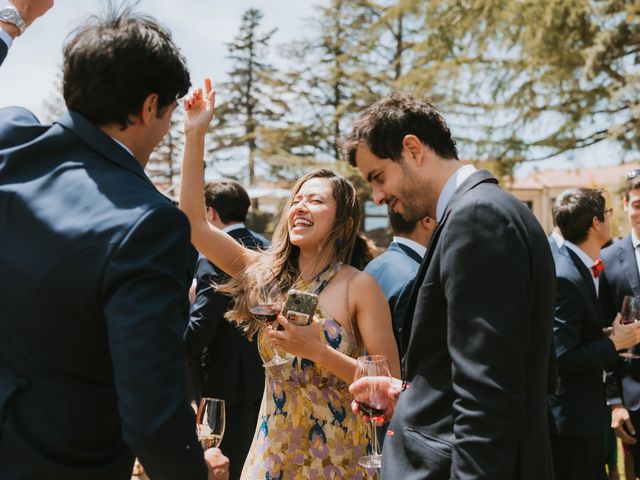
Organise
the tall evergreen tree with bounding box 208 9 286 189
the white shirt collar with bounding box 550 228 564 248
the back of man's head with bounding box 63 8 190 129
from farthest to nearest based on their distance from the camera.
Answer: the tall evergreen tree with bounding box 208 9 286 189
the white shirt collar with bounding box 550 228 564 248
the back of man's head with bounding box 63 8 190 129

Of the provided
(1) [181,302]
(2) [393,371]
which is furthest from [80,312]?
(2) [393,371]

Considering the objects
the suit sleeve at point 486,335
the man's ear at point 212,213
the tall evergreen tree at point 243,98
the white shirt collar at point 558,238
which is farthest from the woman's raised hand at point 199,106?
the tall evergreen tree at point 243,98

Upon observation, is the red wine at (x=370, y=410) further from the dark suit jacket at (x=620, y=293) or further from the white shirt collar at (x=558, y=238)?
the dark suit jacket at (x=620, y=293)

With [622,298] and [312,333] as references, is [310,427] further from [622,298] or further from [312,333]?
[622,298]

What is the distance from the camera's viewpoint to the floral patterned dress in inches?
125

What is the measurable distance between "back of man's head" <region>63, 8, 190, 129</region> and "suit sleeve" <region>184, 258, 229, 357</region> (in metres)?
3.19

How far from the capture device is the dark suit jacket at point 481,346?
1859 mm

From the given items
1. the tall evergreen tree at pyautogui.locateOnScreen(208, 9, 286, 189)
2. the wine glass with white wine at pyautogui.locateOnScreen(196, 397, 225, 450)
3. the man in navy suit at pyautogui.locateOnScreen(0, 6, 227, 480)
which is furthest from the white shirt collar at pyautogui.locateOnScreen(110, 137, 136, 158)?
the tall evergreen tree at pyautogui.locateOnScreen(208, 9, 286, 189)

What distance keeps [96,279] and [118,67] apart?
561 millimetres

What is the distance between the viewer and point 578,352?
13.8 feet

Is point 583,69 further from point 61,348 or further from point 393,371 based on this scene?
point 61,348

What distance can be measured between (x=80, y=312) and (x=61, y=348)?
0.11m

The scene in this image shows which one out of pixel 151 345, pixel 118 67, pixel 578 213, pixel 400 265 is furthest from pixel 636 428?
pixel 118 67

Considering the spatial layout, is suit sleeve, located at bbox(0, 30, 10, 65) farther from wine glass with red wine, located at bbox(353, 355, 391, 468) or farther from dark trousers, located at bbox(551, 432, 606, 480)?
dark trousers, located at bbox(551, 432, 606, 480)
